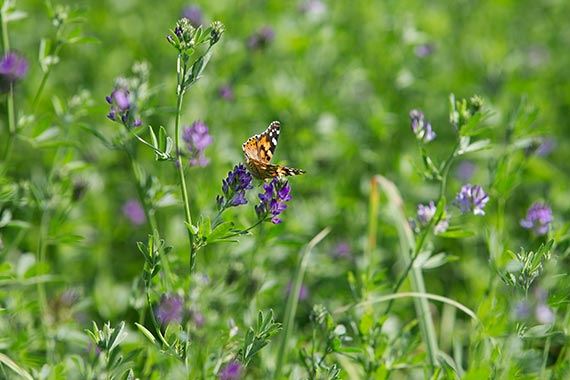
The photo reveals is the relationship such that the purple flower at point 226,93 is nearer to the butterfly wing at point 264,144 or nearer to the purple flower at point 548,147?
the butterfly wing at point 264,144

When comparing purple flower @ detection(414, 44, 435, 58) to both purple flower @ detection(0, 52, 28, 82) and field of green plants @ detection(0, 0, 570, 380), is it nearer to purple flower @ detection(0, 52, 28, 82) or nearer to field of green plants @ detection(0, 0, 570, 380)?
field of green plants @ detection(0, 0, 570, 380)

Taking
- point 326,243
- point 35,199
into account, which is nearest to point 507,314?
point 326,243

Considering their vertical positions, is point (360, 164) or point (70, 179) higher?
point (70, 179)

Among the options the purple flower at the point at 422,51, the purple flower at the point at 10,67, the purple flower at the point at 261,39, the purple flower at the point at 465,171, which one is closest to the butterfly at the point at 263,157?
the purple flower at the point at 10,67

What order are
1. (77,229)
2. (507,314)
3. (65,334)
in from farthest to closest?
(77,229) → (65,334) → (507,314)

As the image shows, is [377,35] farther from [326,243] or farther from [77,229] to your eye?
[77,229]

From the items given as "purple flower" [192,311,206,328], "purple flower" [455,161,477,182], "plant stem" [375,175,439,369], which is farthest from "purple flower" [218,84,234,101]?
"purple flower" [192,311,206,328]

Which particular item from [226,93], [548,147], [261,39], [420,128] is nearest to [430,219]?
[420,128]
